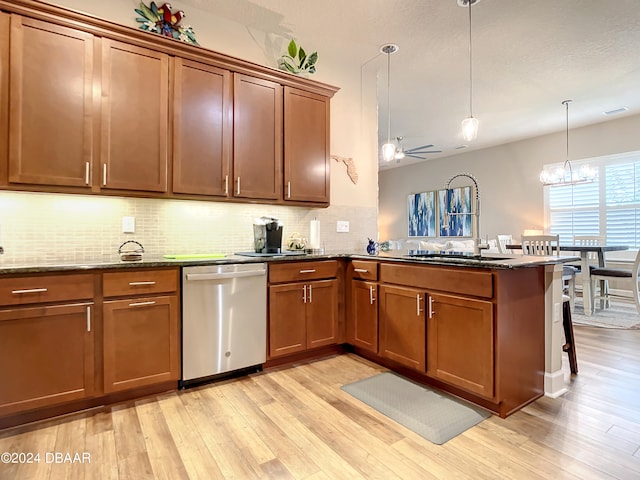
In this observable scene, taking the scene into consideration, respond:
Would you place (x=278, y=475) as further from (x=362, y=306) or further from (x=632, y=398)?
(x=632, y=398)

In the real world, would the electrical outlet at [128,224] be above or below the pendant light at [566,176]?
below

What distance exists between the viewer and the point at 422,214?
869cm

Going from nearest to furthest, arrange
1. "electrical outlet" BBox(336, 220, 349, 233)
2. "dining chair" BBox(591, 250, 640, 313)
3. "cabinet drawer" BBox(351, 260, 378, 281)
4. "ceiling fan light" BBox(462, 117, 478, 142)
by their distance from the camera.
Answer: "cabinet drawer" BBox(351, 260, 378, 281)
"ceiling fan light" BBox(462, 117, 478, 142)
"electrical outlet" BBox(336, 220, 349, 233)
"dining chair" BBox(591, 250, 640, 313)

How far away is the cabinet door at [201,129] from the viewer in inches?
98.3

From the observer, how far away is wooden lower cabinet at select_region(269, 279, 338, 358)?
8.86 feet

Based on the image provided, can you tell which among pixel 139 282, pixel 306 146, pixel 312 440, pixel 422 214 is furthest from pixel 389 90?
pixel 422 214

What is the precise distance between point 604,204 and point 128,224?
715 cm

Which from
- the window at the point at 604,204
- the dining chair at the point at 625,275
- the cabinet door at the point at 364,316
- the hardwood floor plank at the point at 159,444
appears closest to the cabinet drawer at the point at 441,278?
the cabinet door at the point at 364,316

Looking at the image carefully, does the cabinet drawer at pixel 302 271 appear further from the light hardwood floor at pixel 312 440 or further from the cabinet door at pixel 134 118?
the cabinet door at pixel 134 118

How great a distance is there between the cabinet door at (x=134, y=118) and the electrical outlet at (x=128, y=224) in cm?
34

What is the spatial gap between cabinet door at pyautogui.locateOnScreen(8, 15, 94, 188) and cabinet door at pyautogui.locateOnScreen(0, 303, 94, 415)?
0.81 meters

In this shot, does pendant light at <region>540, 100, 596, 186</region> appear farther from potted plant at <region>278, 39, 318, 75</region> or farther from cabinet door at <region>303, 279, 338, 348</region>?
cabinet door at <region>303, 279, 338, 348</region>

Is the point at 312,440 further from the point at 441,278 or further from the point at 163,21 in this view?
the point at 163,21

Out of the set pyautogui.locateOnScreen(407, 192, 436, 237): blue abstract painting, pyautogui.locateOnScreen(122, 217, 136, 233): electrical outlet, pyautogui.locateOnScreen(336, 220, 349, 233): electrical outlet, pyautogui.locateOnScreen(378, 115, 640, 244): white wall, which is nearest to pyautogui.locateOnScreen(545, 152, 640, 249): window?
pyautogui.locateOnScreen(378, 115, 640, 244): white wall
